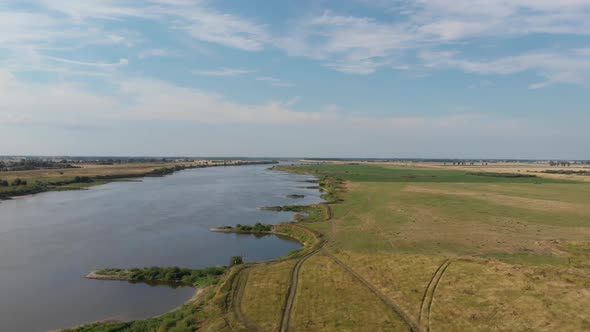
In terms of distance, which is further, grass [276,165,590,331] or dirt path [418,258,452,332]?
grass [276,165,590,331]

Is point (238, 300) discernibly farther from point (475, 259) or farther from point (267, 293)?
point (475, 259)

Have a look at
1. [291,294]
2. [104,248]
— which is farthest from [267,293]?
[104,248]

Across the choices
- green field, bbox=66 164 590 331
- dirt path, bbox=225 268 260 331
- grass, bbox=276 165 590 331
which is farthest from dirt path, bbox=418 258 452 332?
dirt path, bbox=225 268 260 331

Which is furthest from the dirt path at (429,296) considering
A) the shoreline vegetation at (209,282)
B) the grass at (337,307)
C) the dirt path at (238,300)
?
the shoreline vegetation at (209,282)

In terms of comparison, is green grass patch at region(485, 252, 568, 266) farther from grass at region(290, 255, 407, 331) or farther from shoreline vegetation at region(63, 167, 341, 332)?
shoreline vegetation at region(63, 167, 341, 332)

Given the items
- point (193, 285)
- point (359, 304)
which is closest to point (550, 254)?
point (359, 304)

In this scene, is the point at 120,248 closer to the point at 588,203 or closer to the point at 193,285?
the point at 193,285
